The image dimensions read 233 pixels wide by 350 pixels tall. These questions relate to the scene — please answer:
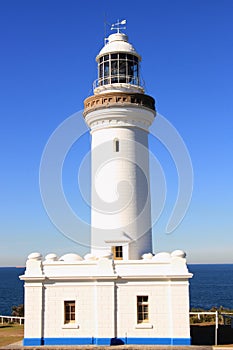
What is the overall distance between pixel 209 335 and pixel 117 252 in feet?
17.0

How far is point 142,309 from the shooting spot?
1670 cm

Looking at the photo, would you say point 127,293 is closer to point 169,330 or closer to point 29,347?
point 169,330

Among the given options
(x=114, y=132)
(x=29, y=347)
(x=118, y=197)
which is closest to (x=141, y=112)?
(x=114, y=132)

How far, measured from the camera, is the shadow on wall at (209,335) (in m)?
17.3

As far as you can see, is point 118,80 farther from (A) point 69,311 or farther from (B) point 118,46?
(A) point 69,311

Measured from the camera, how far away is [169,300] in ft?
54.2

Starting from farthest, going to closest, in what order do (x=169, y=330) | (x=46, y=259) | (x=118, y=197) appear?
(x=118, y=197)
(x=46, y=259)
(x=169, y=330)

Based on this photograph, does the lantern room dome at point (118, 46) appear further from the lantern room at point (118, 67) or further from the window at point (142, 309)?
the window at point (142, 309)

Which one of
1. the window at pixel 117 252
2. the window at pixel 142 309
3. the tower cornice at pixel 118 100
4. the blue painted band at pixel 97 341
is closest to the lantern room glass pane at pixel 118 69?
the tower cornice at pixel 118 100

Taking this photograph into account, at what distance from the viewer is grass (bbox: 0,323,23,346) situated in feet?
60.1

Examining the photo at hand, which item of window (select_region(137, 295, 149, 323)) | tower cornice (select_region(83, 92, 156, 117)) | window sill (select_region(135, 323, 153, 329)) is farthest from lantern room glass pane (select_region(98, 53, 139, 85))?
window sill (select_region(135, 323, 153, 329))

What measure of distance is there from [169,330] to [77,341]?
3.48m

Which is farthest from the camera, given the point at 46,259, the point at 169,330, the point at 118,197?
the point at 118,197

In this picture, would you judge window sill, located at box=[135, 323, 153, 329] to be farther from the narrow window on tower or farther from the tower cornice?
the tower cornice
